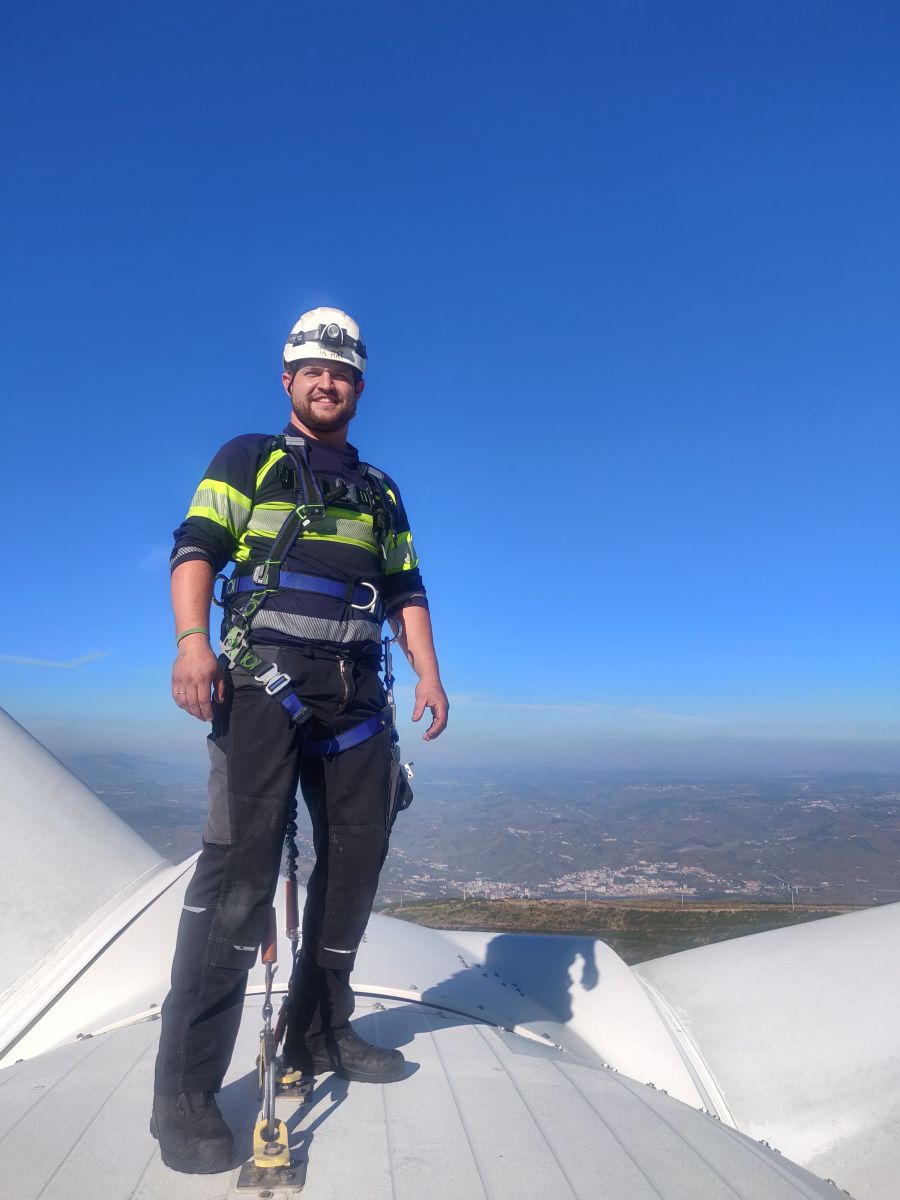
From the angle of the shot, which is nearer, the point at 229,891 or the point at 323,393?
the point at 229,891

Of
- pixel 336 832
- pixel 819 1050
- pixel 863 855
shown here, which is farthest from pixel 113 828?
pixel 863 855

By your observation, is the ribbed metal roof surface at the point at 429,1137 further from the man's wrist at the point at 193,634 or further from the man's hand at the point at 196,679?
the man's wrist at the point at 193,634

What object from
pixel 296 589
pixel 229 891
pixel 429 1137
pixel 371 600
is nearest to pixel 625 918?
pixel 429 1137

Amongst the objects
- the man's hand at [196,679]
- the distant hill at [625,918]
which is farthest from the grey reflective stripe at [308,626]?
the distant hill at [625,918]

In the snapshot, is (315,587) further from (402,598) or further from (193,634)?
(402,598)

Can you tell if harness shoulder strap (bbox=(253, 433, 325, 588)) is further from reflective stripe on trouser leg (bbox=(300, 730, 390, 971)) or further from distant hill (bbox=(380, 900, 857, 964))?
distant hill (bbox=(380, 900, 857, 964))
